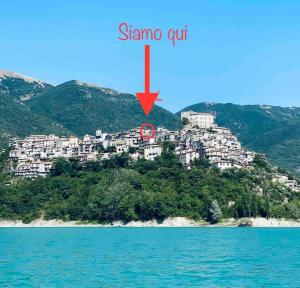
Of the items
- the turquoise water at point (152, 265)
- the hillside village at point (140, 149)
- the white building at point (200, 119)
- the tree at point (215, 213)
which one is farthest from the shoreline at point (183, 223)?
the white building at point (200, 119)

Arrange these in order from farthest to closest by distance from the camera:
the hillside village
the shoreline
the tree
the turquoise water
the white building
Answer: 1. the white building
2. the hillside village
3. the shoreline
4. the tree
5. the turquoise water

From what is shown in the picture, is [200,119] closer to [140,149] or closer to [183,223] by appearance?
[140,149]

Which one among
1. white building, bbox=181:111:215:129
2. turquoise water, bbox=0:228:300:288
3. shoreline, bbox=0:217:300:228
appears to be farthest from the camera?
white building, bbox=181:111:215:129

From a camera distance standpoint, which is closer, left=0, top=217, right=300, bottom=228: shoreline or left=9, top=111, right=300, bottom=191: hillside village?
left=0, top=217, right=300, bottom=228: shoreline

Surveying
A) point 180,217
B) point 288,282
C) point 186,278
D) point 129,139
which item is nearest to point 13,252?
point 186,278

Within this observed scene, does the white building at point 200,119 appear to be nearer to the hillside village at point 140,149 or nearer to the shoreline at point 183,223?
the hillside village at point 140,149

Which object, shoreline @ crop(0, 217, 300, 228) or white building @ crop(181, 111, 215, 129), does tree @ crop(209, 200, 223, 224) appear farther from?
white building @ crop(181, 111, 215, 129)

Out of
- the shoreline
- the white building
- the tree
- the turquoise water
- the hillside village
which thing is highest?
the white building

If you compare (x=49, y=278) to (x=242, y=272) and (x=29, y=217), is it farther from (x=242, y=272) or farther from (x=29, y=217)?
(x=29, y=217)

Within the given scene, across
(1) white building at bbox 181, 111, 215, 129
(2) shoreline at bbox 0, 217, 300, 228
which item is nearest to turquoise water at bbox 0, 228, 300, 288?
(2) shoreline at bbox 0, 217, 300, 228

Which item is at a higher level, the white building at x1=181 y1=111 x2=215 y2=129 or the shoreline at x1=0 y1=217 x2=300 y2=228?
the white building at x1=181 y1=111 x2=215 y2=129
